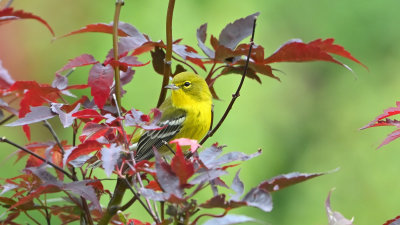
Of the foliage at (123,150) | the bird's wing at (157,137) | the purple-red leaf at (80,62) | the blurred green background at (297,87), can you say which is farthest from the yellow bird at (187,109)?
the blurred green background at (297,87)

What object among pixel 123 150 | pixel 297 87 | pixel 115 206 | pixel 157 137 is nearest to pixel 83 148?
pixel 123 150

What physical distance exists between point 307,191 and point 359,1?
1376 mm

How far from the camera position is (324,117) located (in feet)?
13.6

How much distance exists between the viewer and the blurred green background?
3.49 metres

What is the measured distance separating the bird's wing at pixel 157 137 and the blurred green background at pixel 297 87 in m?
1.60

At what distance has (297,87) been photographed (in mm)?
4191

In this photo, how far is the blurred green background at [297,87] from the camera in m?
3.49

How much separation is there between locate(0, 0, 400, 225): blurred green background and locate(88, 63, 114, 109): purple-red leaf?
224 cm

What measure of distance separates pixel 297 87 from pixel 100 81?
330 cm

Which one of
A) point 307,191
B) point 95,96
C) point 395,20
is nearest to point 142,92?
point 307,191

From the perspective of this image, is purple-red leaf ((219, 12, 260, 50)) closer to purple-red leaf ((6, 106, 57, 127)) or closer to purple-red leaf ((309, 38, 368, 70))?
purple-red leaf ((309, 38, 368, 70))

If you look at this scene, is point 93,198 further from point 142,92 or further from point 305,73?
point 305,73

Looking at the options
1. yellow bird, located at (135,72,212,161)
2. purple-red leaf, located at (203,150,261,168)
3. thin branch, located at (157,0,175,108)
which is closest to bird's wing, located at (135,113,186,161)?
yellow bird, located at (135,72,212,161)

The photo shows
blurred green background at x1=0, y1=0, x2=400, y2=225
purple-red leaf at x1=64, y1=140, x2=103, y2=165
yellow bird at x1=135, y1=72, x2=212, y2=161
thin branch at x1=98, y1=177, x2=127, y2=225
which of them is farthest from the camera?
blurred green background at x1=0, y1=0, x2=400, y2=225
